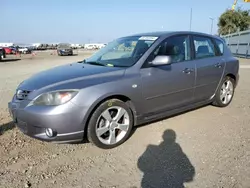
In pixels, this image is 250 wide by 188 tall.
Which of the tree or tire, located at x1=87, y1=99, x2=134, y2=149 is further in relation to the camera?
the tree

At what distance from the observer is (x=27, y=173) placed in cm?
305

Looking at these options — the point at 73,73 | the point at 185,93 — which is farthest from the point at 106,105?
the point at 185,93

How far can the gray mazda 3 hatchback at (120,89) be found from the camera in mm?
3328

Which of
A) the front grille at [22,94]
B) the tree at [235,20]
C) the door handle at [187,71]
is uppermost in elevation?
the tree at [235,20]

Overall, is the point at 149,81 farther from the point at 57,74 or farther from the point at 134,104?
the point at 57,74

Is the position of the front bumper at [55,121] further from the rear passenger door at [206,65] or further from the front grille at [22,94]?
the rear passenger door at [206,65]

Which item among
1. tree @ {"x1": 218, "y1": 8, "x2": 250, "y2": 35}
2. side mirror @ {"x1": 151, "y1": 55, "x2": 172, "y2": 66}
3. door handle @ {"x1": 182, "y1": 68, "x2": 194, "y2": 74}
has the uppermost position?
tree @ {"x1": 218, "y1": 8, "x2": 250, "y2": 35}

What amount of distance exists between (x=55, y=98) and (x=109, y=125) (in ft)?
2.84

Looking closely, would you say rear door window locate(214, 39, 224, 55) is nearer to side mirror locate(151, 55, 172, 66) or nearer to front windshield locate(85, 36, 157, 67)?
front windshield locate(85, 36, 157, 67)

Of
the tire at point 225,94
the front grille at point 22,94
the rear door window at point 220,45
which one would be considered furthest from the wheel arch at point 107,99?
the rear door window at point 220,45

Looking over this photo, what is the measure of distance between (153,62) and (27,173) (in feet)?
7.73

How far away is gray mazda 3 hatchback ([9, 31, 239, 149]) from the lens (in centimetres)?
333

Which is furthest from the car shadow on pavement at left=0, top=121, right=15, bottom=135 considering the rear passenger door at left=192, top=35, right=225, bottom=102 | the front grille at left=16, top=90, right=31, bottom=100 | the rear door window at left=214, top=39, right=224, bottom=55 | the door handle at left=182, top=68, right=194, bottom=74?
the rear door window at left=214, top=39, right=224, bottom=55

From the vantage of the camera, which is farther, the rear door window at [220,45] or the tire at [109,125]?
the rear door window at [220,45]
